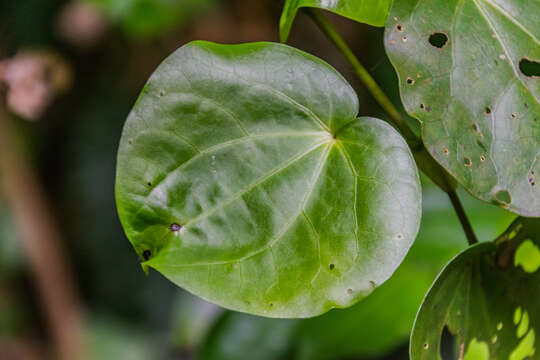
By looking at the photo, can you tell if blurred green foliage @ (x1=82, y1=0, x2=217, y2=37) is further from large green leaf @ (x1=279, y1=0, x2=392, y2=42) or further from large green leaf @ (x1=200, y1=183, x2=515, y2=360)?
large green leaf @ (x1=279, y1=0, x2=392, y2=42)

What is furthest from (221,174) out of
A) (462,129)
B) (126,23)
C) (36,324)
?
(36,324)

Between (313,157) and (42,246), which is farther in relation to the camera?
(42,246)

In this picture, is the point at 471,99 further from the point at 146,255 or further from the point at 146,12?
the point at 146,12

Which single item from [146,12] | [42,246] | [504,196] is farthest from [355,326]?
[42,246]

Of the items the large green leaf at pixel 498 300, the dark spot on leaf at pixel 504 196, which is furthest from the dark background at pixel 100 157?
the dark spot on leaf at pixel 504 196

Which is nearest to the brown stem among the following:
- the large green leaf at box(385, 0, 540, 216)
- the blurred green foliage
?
the blurred green foliage

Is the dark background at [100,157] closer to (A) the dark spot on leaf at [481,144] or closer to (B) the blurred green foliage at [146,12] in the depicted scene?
(B) the blurred green foliage at [146,12]

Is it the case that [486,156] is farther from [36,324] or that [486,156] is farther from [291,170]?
[36,324]
